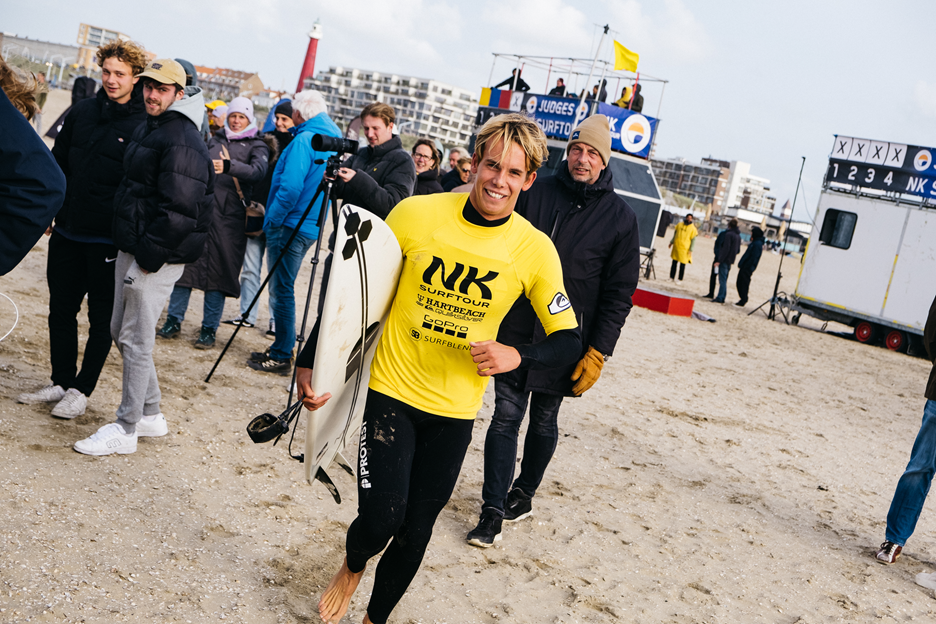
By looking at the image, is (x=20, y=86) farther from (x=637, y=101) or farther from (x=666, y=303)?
(x=637, y=101)

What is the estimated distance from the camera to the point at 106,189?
4270mm

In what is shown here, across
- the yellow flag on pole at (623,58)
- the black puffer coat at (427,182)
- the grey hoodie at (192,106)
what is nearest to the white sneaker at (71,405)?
the grey hoodie at (192,106)

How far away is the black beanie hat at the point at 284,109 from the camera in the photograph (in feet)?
22.8

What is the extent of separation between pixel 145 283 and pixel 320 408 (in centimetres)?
177

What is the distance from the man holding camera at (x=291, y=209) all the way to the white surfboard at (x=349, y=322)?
10.8 ft

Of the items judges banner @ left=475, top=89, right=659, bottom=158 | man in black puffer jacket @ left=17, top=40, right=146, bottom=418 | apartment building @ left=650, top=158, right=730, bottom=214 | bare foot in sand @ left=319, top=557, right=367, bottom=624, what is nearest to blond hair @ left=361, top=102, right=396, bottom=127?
man in black puffer jacket @ left=17, top=40, right=146, bottom=418

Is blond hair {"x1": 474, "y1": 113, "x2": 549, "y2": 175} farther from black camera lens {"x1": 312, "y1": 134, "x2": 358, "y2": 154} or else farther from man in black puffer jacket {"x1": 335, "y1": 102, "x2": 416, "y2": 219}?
man in black puffer jacket {"x1": 335, "y1": 102, "x2": 416, "y2": 219}

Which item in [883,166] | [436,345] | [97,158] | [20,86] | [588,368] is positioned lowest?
[588,368]

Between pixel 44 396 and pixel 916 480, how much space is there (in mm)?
5180

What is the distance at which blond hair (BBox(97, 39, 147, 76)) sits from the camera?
4.20m

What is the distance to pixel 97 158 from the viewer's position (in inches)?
168

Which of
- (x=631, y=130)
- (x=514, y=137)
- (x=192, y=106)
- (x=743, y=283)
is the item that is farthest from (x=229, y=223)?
(x=631, y=130)

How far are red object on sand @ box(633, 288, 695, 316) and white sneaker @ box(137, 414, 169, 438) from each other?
1152cm

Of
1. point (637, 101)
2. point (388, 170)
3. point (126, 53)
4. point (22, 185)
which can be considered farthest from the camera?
point (637, 101)
